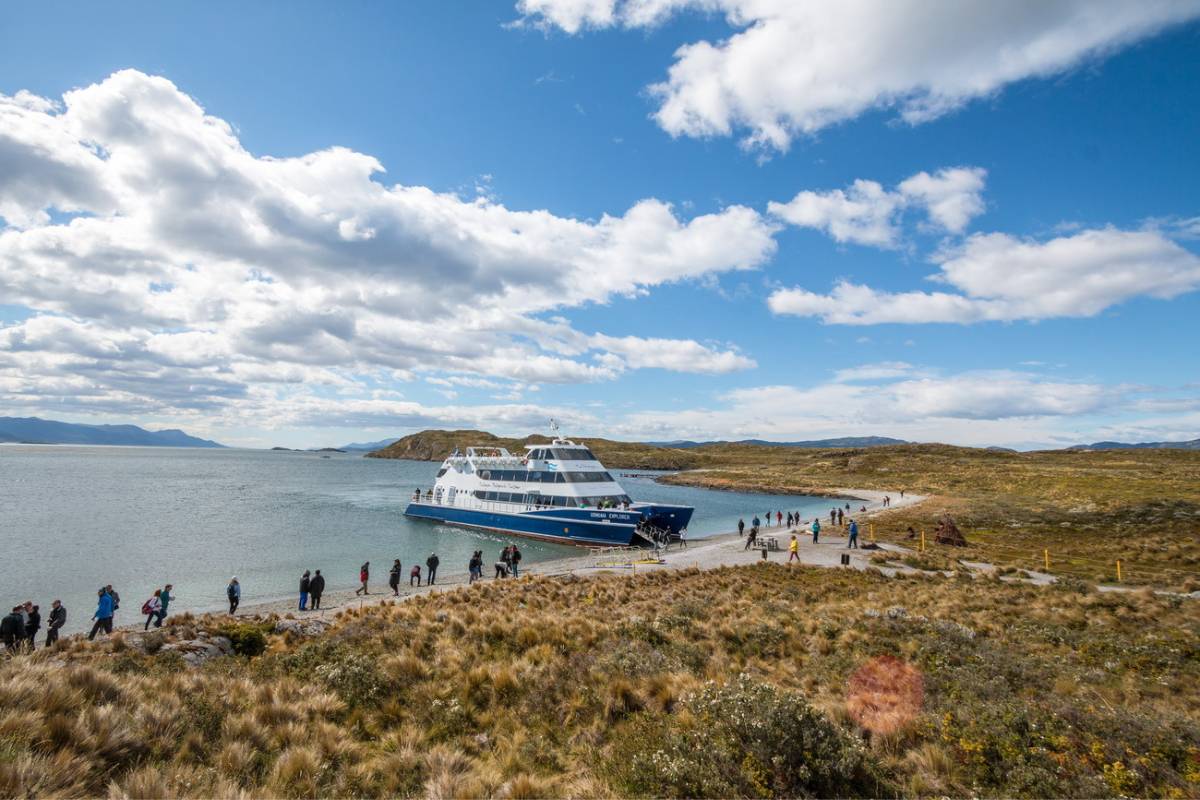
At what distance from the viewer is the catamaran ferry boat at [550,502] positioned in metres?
39.1

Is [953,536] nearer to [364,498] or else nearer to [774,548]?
[774,548]

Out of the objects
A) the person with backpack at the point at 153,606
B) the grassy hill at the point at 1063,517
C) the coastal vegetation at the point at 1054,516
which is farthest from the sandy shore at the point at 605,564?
the grassy hill at the point at 1063,517

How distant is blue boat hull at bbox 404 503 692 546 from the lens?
38719mm

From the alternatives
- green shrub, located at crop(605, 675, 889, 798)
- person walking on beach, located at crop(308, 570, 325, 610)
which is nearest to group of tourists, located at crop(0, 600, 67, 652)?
person walking on beach, located at crop(308, 570, 325, 610)

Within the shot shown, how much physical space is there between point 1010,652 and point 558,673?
9742 mm

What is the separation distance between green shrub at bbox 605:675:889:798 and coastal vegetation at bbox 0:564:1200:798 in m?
0.03

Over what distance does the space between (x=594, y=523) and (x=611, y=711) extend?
31.8 m

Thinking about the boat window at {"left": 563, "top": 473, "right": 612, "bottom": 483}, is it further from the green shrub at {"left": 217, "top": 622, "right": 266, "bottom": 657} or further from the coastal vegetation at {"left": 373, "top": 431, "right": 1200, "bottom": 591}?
the green shrub at {"left": 217, "top": 622, "right": 266, "bottom": 657}

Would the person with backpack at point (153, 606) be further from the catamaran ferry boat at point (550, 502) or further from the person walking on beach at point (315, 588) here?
the catamaran ferry boat at point (550, 502)

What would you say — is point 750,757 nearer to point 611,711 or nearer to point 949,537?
point 611,711

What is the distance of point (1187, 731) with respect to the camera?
21.9 ft

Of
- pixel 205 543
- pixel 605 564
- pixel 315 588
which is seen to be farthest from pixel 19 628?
pixel 205 543

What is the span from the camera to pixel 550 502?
42.8 metres

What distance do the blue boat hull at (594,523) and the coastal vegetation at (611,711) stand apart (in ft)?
81.7
